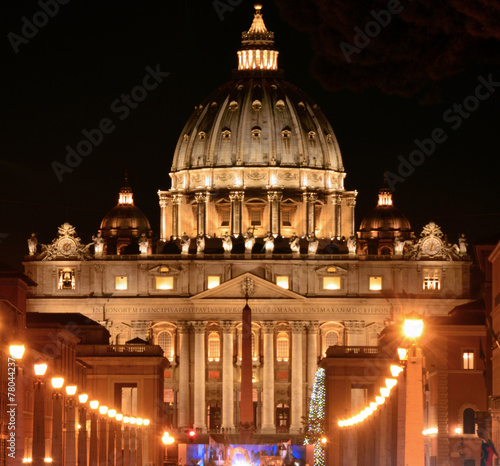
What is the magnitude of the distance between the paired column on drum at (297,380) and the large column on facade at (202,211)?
74.5 feet

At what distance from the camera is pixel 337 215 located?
613 feet

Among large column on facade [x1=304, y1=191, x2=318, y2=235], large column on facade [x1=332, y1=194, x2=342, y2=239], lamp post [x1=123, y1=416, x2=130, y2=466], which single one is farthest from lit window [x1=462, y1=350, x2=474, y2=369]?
large column on facade [x1=332, y1=194, x2=342, y2=239]

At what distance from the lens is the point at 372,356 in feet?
406

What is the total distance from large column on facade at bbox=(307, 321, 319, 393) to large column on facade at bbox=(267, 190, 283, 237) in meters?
19.9

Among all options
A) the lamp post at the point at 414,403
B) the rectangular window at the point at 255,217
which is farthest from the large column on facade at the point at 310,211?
the lamp post at the point at 414,403

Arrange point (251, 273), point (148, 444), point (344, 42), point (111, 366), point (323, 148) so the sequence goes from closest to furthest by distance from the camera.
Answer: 1. point (344, 42)
2. point (148, 444)
3. point (111, 366)
4. point (251, 273)
5. point (323, 148)

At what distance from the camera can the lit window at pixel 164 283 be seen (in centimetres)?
16675

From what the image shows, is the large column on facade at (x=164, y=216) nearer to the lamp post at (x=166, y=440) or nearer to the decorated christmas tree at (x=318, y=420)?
the decorated christmas tree at (x=318, y=420)

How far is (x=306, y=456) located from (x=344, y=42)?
3836 inches

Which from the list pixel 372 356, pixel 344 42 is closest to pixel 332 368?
pixel 372 356

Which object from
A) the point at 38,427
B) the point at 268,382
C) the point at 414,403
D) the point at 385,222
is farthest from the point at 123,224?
the point at 414,403

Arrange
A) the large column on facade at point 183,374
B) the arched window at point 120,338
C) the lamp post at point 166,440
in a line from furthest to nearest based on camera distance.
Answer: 1. the arched window at point 120,338
2. the large column on facade at point 183,374
3. the lamp post at point 166,440

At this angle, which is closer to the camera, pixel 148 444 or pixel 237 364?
pixel 148 444

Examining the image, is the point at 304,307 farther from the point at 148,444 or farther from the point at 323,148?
the point at 148,444
